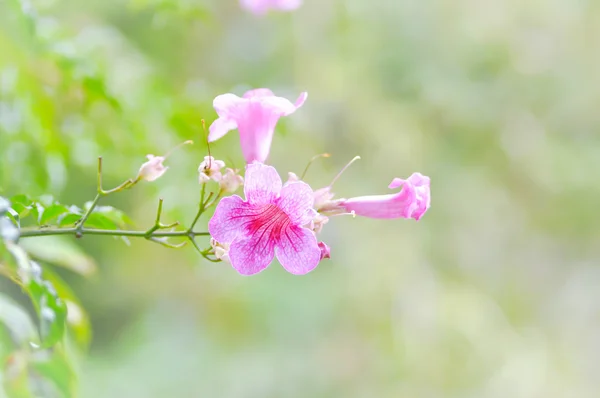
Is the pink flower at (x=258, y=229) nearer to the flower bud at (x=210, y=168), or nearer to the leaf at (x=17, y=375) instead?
the flower bud at (x=210, y=168)

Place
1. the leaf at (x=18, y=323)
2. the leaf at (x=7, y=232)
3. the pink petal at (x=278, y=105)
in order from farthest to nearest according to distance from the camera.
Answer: the leaf at (x=18, y=323) → the pink petal at (x=278, y=105) → the leaf at (x=7, y=232)

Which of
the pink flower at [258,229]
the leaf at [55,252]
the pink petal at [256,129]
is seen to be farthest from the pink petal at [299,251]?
the leaf at [55,252]

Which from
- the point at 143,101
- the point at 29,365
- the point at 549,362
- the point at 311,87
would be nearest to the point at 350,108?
the point at 311,87

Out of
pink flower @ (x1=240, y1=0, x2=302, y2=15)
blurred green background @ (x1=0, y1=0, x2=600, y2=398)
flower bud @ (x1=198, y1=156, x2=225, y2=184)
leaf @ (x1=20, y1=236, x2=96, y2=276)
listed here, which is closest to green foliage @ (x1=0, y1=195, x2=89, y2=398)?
leaf @ (x1=20, y1=236, x2=96, y2=276)

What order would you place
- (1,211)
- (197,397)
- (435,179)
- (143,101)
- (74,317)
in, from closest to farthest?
1. (1,211)
2. (74,317)
3. (143,101)
4. (435,179)
5. (197,397)

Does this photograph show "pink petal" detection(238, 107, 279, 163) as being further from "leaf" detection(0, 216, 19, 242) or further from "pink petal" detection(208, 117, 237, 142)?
"leaf" detection(0, 216, 19, 242)

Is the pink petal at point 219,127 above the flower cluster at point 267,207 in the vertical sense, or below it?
above

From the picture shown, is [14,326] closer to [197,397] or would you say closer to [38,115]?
[38,115]
